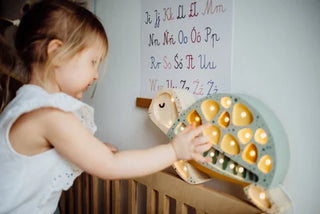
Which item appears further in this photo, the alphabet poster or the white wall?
the alphabet poster

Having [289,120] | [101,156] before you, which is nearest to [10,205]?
[101,156]

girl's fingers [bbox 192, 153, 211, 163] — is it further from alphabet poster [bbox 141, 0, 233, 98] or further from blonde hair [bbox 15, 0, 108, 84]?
blonde hair [bbox 15, 0, 108, 84]

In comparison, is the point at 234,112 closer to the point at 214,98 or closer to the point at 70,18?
the point at 214,98

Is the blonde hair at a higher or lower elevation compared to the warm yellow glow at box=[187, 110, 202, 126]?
higher

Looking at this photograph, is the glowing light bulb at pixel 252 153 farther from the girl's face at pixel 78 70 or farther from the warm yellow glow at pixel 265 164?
the girl's face at pixel 78 70

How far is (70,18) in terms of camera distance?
690 millimetres

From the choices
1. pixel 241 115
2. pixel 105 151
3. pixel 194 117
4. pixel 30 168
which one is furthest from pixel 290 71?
pixel 30 168

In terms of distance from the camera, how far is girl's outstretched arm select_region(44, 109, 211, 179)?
62 centimetres

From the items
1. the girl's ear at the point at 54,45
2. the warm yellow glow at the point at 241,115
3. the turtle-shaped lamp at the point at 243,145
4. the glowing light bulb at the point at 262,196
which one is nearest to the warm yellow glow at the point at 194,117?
the turtle-shaped lamp at the point at 243,145

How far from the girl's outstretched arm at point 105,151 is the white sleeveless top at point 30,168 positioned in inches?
1.6

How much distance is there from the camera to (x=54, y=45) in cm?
68

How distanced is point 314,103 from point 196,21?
14.9 inches

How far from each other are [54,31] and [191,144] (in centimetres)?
43

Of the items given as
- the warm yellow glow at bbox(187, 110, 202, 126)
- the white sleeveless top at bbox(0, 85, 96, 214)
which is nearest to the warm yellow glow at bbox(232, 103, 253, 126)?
the warm yellow glow at bbox(187, 110, 202, 126)
